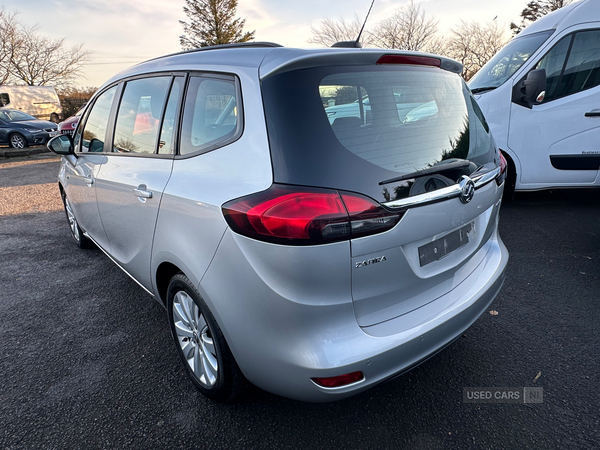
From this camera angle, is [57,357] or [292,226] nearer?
[292,226]

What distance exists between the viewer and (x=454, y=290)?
1.87 metres

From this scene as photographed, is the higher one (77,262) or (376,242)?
(376,242)

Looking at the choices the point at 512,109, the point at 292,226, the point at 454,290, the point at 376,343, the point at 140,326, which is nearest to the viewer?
the point at 292,226

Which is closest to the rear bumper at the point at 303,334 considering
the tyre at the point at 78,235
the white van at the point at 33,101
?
the tyre at the point at 78,235

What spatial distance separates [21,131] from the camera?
13656mm

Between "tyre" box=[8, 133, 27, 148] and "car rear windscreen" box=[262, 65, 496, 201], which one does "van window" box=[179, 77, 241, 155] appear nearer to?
"car rear windscreen" box=[262, 65, 496, 201]

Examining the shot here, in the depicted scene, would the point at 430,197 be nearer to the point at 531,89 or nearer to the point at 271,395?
the point at 271,395

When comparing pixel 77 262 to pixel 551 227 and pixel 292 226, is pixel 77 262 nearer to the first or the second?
pixel 292 226

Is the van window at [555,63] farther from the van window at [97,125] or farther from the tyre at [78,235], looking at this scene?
the tyre at [78,235]

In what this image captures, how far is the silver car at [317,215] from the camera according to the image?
1474 millimetres

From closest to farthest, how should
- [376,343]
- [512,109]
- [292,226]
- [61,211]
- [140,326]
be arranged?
1. [292,226]
2. [376,343]
3. [140,326]
4. [512,109]
5. [61,211]

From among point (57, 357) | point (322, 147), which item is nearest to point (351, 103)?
point (322, 147)

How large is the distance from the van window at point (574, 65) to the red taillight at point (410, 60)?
3396 mm

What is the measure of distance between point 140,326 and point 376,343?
1.92 m
